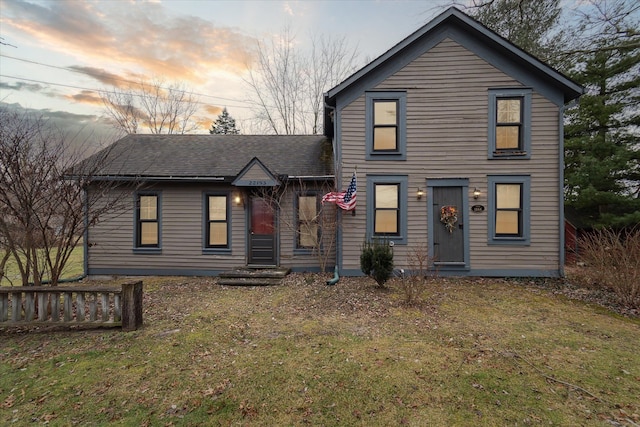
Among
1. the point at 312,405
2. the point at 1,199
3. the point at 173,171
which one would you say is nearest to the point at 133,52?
the point at 173,171

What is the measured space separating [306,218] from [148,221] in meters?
5.42

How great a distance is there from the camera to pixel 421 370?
3.58 meters

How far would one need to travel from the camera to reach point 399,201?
8.71m

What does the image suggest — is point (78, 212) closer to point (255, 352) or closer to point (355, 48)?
point (255, 352)

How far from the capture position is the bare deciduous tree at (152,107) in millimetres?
22031

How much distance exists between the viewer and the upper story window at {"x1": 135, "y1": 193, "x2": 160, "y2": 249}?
942 centimetres

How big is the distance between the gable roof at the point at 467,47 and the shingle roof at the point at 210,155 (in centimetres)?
254

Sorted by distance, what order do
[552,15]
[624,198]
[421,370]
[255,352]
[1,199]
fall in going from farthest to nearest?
1. [624,198]
2. [552,15]
3. [1,199]
4. [255,352]
5. [421,370]

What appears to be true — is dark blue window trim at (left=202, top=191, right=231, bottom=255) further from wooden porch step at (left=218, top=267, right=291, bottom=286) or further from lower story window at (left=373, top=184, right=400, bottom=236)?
lower story window at (left=373, top=184, right=400, bottom=236)

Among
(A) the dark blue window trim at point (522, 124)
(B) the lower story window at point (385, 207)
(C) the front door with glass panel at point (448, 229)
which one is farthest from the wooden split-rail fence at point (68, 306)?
(A) the dark blue window trim at point (522, 124)

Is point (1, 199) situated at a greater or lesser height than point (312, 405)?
greater

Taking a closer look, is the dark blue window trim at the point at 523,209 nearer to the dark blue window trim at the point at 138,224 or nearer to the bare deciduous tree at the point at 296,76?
the dark blue window trim at the point at 138,224

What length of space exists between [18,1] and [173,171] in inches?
290

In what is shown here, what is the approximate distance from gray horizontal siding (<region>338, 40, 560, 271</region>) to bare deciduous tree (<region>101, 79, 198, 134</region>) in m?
20.7
